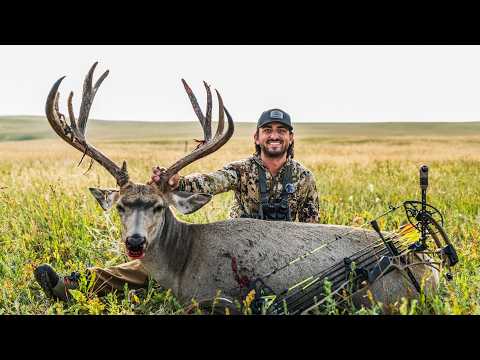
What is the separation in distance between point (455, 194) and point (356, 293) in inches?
247

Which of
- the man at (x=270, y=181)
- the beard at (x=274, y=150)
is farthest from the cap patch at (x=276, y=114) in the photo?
the beard at (x=274, y=150)

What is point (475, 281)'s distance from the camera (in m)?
6.29

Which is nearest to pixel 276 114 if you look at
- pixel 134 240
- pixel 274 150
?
pixel 274 150

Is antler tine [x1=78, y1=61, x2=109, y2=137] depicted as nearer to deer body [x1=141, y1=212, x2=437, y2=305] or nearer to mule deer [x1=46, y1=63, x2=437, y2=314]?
mule deer [x1=46, y1=63, x2=437, y2=314]

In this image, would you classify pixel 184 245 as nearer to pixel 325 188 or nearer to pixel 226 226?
pixel 226 226

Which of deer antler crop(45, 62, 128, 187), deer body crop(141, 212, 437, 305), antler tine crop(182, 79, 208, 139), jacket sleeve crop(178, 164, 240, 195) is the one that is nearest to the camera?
deer body crop(141, 212, 437, 305)

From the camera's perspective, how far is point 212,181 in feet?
22.6

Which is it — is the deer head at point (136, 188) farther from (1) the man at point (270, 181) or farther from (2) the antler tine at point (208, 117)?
(1) the man at point (270, 181)

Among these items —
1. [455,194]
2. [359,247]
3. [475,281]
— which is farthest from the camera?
[455,194]

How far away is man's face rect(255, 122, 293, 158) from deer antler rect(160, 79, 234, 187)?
3.65 feet

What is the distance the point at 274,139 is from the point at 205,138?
122cm

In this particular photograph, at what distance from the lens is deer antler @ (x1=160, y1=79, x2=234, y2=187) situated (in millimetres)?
5901

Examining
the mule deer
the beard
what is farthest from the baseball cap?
the mule deer
